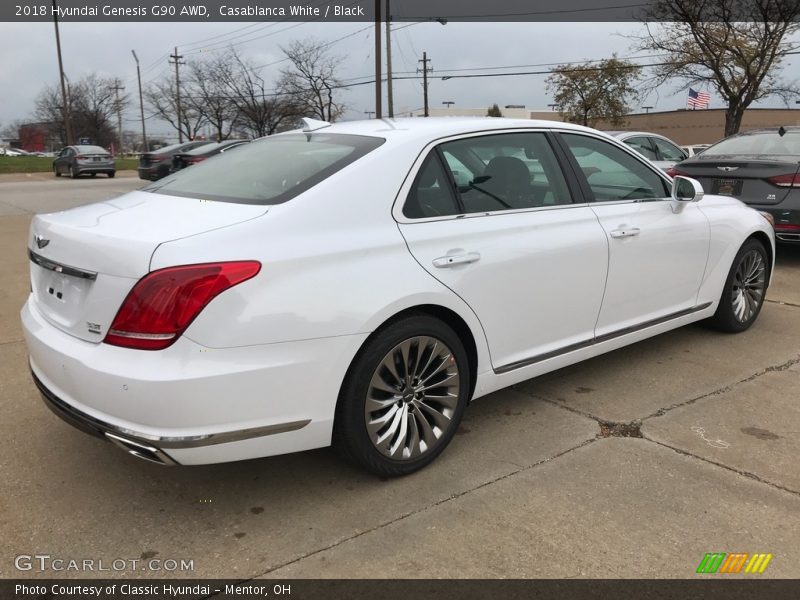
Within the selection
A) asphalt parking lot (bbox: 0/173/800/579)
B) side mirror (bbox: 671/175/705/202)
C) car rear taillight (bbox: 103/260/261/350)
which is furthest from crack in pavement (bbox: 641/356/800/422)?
car rear taillight (bbox: 103/260/261/350)

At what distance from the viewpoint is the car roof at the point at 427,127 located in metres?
3.24

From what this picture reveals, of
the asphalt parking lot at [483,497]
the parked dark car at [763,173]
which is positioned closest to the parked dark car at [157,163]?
the parked dark car at [763,173]

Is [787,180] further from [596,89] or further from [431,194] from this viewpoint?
[596,89]

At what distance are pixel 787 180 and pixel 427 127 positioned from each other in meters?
5.39

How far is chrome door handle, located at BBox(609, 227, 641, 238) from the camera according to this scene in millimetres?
3799

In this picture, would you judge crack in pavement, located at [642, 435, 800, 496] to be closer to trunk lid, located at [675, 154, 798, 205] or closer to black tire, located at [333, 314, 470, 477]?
black tire, located at [333, 314, 470, 477]

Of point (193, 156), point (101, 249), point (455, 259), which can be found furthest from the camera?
point (193, 156)

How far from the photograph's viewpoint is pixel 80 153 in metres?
26.6

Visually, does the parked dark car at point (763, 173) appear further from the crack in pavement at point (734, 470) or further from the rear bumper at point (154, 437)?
the rear bumper at point (154, 437)

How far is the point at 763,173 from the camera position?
7125 millimetres

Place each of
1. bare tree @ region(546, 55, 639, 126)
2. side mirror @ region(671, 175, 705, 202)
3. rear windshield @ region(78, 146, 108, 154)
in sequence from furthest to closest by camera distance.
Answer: bare tree @ region(546, 55, 639, 126), rear windshield @ region(78, 146, 108, 154), side mirror @ region(671, 175, 705, 202)

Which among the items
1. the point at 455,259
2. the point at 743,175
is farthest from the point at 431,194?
the point at 743,175
